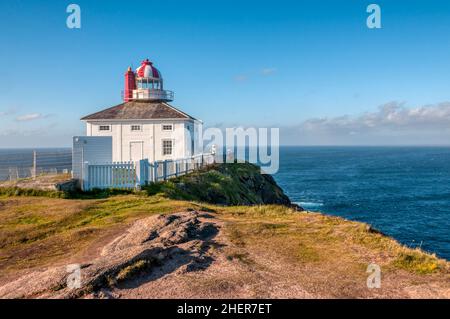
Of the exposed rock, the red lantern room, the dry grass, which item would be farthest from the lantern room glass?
the exposed rock

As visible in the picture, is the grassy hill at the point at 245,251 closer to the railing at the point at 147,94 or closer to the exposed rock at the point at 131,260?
the exposed rock at the point at 131,260

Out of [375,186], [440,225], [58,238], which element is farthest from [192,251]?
[375,186]

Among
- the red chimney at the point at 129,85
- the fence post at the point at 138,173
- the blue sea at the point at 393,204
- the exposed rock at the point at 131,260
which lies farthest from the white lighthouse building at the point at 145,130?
the exposed rock at the point at 131,260

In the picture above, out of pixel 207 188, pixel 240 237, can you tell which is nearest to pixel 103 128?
pixel 207 188

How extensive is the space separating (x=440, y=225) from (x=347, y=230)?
91.9 ft

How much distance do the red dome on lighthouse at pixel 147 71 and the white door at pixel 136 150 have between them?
6675 mm

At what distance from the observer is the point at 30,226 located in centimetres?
1140

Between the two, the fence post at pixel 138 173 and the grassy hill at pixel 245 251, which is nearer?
the grassy hill at pixel 245 251

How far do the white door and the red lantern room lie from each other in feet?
15.1

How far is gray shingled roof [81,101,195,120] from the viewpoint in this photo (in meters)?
29.2

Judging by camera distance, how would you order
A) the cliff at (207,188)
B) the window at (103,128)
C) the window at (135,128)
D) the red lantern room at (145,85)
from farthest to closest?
the red lantern room at (145,85)
the window at (103,128)
the window at (135,128)
the cliff at (207,188)

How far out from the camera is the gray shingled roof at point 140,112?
29.2m

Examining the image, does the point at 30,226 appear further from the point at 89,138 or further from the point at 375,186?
the point at 375,186
